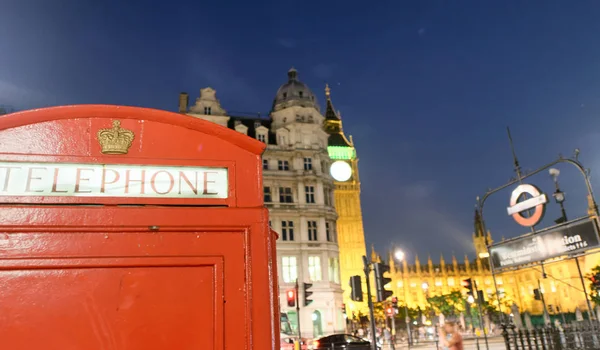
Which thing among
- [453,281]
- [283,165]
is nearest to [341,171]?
[283,165]

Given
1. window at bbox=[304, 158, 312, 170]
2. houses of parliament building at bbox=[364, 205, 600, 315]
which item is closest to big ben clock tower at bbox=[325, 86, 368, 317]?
houses of parliament building at bbox=[364, 205, 600, 315]

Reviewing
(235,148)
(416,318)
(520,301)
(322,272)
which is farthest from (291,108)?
(520,301)

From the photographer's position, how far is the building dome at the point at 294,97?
35.8 meters

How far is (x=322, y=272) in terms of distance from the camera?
31547mm

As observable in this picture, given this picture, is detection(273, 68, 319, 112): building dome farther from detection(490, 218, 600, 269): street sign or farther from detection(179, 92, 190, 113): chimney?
detection(490, 218, 600, 269): street sign

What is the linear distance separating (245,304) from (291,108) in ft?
112

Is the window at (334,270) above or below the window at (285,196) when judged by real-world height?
below

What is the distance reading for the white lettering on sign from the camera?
6.05ft

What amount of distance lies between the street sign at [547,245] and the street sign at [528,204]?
3.58ft

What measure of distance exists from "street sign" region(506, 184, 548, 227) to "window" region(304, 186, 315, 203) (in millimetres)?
21998

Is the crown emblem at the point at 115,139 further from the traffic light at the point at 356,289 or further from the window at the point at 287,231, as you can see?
the window at the point at 287,231

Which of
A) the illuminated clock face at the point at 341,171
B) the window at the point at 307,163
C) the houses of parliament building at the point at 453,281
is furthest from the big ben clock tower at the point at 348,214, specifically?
the window at the point at 307,163

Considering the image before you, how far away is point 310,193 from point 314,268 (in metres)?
5.88

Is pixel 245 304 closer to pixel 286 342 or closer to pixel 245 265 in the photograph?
pixel 245 265
